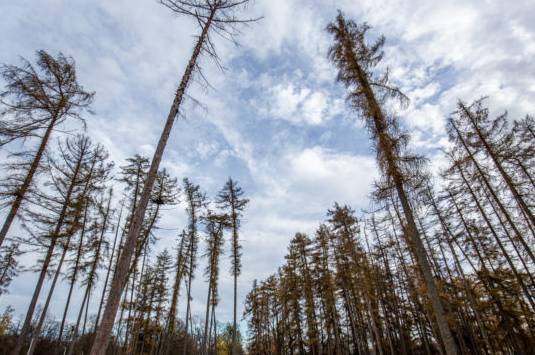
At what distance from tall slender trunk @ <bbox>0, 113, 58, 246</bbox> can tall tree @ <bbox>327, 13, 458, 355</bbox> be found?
44.1 feet

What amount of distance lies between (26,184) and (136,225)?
26.8 ft

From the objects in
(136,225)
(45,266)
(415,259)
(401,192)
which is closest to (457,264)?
(415,259)

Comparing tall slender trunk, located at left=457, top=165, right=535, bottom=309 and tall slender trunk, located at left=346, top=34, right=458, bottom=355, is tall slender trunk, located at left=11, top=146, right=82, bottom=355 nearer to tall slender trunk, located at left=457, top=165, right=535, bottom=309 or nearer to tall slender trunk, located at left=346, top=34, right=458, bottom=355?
tall slender trunk, located at left=346, top=34, right=458, bottom=355

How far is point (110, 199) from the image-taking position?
829 inches

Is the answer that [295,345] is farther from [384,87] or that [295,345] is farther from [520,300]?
[384,87]

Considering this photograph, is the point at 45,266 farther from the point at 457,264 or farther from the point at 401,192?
the point at 457,264

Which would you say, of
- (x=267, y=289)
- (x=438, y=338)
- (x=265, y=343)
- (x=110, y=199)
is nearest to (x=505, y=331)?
(x=438, y=338)

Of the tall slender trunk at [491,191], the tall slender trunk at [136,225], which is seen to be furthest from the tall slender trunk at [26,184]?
the tall slender trunk at [491,191]

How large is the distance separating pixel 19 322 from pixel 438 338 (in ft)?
251

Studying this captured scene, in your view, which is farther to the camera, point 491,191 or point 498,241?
point 498,241

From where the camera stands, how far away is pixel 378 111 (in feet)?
34.0

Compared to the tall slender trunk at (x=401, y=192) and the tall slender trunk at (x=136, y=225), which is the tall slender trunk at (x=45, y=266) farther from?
the tall slender trunk at (x=401, y=192)

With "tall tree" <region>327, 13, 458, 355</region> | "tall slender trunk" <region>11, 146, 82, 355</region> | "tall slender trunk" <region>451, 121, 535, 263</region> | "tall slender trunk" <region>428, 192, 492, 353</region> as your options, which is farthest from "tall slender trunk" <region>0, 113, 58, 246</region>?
"tall slender trunk" <region>428, 192, 492, 353</region>

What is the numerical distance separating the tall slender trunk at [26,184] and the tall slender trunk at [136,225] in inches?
274
